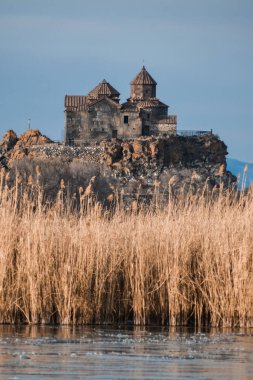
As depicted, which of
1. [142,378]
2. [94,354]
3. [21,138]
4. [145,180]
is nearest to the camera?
[142,378]

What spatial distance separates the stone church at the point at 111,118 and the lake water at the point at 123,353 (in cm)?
9995

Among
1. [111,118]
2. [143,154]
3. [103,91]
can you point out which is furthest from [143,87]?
[143,154]

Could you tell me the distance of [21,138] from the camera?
392ft

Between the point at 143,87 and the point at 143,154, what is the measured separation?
10374mm

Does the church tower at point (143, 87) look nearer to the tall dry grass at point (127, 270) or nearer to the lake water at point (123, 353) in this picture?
the tall dry grass at point (127, 270)

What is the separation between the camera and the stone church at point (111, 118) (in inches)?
4587

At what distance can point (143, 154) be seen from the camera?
373 ft

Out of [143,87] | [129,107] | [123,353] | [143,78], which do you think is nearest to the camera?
[123,353]

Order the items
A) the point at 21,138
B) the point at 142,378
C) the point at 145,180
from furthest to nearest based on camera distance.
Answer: the point at 21,138, the point at 145,180, the point at 142,378

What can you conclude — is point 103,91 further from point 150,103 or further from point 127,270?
point 127,270

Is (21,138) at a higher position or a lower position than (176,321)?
higher

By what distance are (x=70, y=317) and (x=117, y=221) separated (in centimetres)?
196

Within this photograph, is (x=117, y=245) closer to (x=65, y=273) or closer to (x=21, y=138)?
(x=65, y=273)

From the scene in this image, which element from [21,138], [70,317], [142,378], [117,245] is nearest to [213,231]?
[117,245]
